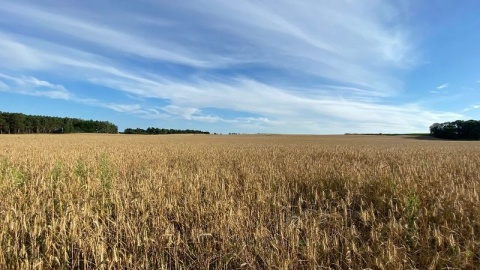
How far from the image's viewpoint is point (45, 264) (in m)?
3.20

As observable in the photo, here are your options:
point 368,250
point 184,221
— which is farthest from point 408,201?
point 184,221

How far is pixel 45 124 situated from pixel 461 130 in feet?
465

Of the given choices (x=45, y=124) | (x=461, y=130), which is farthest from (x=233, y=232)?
(x=45, y=124)

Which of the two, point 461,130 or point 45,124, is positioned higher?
point 461,130

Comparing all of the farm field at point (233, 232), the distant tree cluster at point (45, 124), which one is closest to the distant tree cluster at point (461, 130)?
the farm field at point (233, 232)

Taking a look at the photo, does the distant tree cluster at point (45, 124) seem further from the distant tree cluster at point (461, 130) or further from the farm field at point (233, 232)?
the distant tree cluster at point (461, 130)

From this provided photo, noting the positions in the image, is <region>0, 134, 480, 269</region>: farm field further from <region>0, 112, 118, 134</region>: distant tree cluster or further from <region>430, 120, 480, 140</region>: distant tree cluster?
<region>0, 112, 118, 134</region>: distant tree cluster

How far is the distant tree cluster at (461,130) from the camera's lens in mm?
84438

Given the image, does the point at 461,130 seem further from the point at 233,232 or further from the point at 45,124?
the point at 45,124

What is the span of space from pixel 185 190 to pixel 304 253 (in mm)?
3622

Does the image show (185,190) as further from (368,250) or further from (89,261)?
(368,250)

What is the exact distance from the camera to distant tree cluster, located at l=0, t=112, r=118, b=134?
108 metres

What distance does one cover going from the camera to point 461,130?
3403 inches

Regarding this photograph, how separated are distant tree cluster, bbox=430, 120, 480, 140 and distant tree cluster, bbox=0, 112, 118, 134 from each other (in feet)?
423
